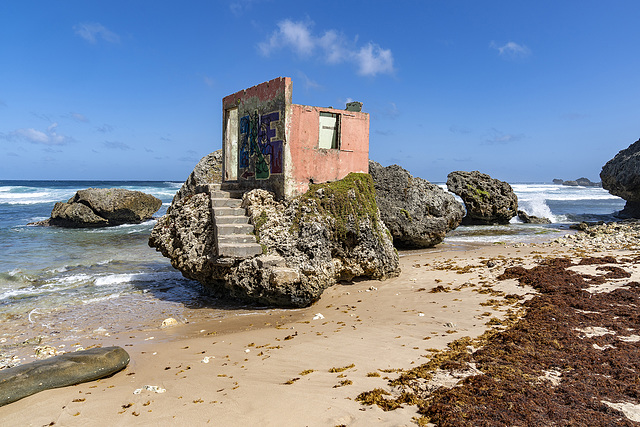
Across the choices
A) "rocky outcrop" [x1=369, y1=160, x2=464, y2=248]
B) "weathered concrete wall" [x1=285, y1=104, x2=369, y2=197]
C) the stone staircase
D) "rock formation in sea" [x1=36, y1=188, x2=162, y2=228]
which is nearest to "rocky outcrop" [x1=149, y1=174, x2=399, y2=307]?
the stone staircase

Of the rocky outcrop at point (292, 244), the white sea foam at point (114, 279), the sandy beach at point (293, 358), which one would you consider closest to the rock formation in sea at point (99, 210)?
the white sea foam at point (114, 279)

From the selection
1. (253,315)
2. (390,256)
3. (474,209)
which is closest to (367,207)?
(390,256)

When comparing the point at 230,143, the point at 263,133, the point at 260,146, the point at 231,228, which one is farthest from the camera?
the point at 230,143

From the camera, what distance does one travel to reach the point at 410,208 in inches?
628

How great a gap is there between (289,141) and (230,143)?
3265mm

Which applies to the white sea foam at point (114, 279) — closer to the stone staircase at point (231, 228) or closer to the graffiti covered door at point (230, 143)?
the stone staircase at point (231, 228)

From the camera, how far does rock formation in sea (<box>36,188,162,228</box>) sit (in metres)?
Result: 26.0

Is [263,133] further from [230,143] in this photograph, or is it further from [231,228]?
[231,228]

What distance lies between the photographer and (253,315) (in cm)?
860

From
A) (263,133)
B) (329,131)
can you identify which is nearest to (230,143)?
(263,133)

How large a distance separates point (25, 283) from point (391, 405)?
11832mm

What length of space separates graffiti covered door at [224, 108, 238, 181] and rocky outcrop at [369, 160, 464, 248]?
6001 mm

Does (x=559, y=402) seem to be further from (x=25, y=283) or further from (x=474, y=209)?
(x=474, y=209)

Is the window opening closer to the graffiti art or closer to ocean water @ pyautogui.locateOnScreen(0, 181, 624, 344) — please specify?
the graffiti art
